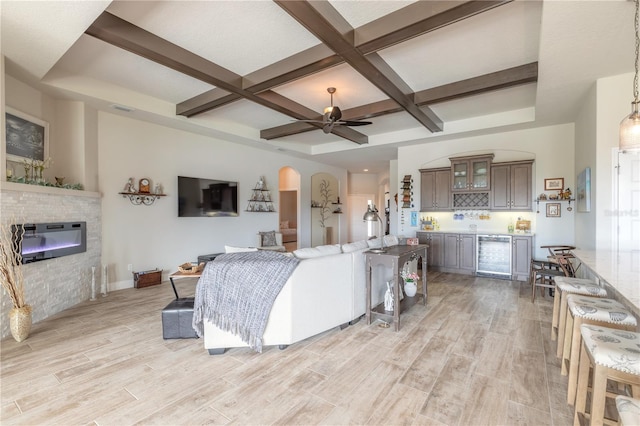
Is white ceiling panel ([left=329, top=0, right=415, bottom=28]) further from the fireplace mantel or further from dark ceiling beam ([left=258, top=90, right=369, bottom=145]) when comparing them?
the fireplace mantel

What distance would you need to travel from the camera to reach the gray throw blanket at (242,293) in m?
2.58

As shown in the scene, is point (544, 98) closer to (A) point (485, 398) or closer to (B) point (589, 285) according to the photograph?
(B) point (589, 285)

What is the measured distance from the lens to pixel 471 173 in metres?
5.83

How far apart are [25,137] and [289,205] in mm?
7669

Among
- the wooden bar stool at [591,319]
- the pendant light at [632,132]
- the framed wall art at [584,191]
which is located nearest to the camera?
the wooden bar stool at [591,319]

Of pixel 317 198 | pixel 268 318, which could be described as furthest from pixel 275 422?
pixel 317 198

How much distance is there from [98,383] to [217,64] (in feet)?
11.3

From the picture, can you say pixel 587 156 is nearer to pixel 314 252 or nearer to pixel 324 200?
pixel 314 252

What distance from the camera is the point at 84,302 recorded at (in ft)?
13.6

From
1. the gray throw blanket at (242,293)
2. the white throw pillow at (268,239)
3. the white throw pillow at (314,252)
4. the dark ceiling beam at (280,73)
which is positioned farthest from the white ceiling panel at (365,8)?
the white throw pillow at (268,239)

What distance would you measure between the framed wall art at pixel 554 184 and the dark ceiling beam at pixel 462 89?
2552 mm

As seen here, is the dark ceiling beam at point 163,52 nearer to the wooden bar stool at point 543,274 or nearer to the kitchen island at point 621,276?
the kitchen island at point 621,276

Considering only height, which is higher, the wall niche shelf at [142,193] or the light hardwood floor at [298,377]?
the wall niche shelf at [142,193]

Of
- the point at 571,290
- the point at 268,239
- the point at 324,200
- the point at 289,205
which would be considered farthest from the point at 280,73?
the point at 289,205
